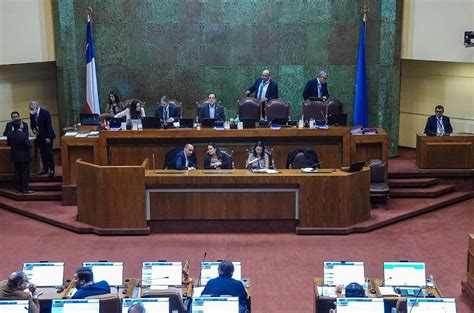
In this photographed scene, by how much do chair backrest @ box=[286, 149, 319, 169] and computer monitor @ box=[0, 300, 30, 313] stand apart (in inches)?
279

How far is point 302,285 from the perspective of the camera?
10.6 meters

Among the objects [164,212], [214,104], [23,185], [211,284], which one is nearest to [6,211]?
[23,185]

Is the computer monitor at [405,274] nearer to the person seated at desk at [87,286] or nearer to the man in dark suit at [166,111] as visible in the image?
the person seated at desk at [87,286]

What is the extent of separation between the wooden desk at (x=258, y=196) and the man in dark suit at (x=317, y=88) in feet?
11.7

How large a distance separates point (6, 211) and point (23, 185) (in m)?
0.59

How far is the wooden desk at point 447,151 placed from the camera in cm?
1530

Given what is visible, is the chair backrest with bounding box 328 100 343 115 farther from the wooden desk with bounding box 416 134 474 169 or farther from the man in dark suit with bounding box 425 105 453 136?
the man in dark suit with bounding box 425 105 453 136

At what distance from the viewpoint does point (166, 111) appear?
15.4 metres

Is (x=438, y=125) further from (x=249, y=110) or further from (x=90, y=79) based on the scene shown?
(x=90, y=79)

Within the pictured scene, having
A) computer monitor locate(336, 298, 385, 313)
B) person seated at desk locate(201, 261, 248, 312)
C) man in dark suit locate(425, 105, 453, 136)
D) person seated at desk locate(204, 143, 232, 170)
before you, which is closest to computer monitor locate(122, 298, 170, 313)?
person seated at desk locate(201, 261, 248, 312)

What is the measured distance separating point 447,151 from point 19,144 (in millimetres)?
8255

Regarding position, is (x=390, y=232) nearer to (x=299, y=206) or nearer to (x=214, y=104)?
(x=299, y=206)

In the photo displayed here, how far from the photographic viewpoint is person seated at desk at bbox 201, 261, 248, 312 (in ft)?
26.9

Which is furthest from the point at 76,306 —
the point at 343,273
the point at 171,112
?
the point at 171,112
